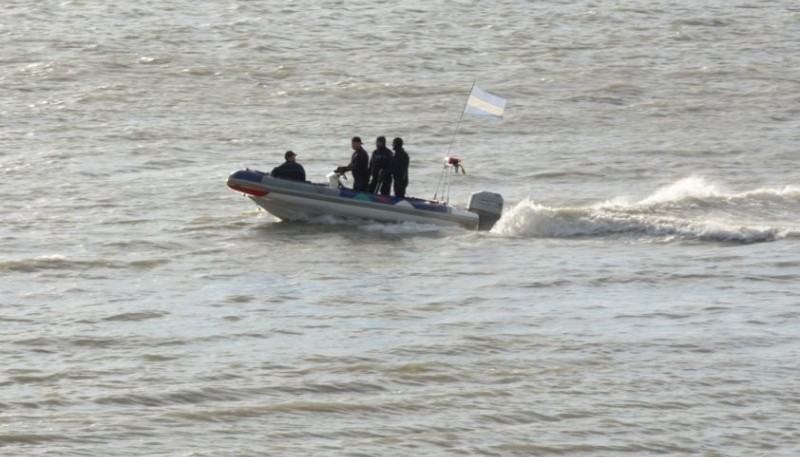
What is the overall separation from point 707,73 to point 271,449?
68.8 feet

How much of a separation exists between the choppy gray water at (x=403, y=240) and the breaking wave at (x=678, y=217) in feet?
0.16

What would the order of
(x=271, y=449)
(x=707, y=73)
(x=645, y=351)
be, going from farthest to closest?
(x=707, y=73) < (x=645, y=351) < (x=271, y=449)

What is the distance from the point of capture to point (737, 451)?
37.0 ft

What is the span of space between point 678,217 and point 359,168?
4178mm

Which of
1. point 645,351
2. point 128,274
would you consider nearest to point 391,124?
point 128,274

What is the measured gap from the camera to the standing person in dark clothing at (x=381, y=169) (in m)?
19.7

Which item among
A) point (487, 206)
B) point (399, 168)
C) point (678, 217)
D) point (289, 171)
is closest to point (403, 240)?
point (399, 168)

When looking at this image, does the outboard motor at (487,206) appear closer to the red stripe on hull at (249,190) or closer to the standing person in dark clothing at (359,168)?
the standing person in dark clothing at (359,168)

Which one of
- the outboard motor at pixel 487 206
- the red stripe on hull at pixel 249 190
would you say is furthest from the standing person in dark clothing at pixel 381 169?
the red stripe on hull at pixel 249 190

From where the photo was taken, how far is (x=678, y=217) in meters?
20.2

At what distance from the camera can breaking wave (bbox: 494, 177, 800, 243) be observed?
18906 mm

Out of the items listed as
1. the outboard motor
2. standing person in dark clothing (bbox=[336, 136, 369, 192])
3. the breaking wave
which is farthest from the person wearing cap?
the breaking wave

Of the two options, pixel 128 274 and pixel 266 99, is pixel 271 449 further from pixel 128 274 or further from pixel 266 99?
pixel 266 99

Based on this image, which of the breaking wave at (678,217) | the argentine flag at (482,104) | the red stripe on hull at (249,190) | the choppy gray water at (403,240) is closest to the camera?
the choppy gray water at (403,240)
